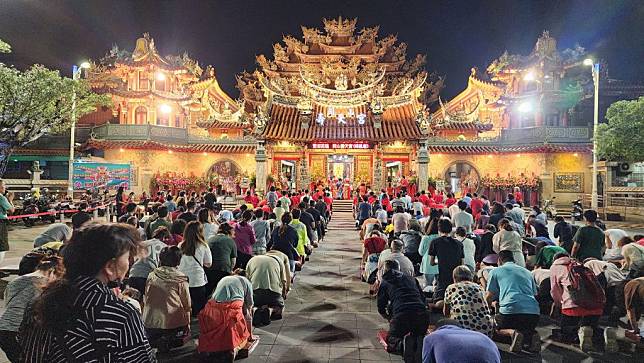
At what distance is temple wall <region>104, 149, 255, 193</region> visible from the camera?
26.1 metres

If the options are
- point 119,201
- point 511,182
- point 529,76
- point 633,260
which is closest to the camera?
point 633,260

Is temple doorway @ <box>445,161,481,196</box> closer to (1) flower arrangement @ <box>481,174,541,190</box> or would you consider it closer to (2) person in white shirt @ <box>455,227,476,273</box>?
(1) flower arrangement @ <box>481,174,541,190</box>

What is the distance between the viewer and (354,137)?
83.7ft

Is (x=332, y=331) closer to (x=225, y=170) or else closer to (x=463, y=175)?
(x=225, y=170)

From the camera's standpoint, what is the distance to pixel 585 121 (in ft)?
94.6

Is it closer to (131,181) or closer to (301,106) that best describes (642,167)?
(301,106)

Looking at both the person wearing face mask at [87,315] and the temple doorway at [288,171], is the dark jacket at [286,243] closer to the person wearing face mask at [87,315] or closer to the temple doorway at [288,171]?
the person wearing face mask at [87,315]

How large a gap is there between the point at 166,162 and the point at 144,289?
23.1m

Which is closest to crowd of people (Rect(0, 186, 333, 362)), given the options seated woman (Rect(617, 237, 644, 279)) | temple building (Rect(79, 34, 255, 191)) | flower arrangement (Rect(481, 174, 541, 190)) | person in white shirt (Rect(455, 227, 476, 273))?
person in white shirt (Rect(455, 227, 476, 273))

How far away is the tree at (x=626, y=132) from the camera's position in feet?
53.5

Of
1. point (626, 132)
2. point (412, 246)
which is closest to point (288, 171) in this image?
point (626, 132)

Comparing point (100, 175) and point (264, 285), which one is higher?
point (100, 175)

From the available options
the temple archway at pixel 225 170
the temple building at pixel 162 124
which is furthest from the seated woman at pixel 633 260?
the temple archway at pixel 225 170

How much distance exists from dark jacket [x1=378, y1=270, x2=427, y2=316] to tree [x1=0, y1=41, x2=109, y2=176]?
14.0 metres
